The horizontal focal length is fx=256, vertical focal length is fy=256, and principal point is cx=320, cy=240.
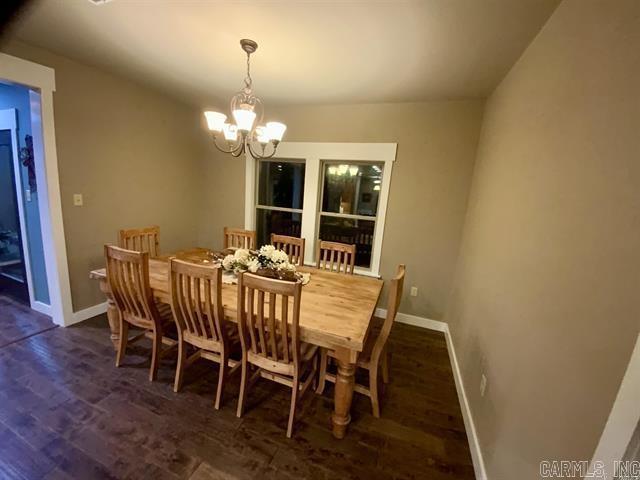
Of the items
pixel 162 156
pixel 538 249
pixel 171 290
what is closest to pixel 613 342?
pixel 538 249

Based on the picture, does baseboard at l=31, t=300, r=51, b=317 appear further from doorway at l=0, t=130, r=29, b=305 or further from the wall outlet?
the wall outlet

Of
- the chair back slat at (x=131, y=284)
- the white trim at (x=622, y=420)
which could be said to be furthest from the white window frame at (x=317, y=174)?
the white trim at (x=622, y=420)

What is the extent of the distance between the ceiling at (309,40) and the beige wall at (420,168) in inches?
10.0

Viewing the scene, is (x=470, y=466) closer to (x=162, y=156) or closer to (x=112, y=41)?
(x=112, y=41)

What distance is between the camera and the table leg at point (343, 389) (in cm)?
145

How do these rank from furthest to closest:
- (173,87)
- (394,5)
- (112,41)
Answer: (173,87) → (112,41) → (394,5)

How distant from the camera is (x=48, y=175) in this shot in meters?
2.23

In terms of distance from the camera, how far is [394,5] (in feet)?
4.54

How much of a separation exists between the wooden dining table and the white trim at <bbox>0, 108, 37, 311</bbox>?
1.51 metres

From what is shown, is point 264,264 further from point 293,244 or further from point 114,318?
point 114,318

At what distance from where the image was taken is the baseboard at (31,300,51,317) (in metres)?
2.67

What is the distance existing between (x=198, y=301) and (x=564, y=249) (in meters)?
1.79

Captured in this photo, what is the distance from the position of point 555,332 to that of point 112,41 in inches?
128

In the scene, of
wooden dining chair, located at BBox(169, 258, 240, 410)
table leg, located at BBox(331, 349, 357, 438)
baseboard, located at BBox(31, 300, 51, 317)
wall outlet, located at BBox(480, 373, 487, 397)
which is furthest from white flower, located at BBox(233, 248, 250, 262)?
baseboard, located at BBox(31, 300, 51, 317)
